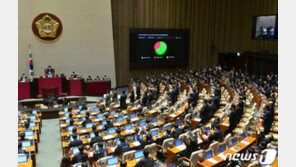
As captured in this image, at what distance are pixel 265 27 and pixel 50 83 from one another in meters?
20.2

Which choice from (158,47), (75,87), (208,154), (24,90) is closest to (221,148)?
(208,154)

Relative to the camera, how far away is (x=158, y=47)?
2536cm

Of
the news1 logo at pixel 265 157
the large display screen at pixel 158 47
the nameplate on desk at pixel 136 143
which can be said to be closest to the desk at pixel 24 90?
the large display screen at pixel 158 47

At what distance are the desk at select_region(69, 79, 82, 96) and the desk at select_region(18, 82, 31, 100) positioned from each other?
111 inches

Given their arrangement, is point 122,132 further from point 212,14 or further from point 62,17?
point 212,14

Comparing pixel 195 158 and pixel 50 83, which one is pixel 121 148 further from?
pixel 50 83

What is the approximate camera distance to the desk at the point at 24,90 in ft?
57.7

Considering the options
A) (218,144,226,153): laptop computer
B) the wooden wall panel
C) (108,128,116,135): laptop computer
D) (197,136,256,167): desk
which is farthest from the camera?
the wooden wall panel

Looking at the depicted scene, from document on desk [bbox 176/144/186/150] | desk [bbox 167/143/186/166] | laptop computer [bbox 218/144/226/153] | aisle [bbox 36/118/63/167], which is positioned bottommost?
aisle [bbox 36/118/63/167]

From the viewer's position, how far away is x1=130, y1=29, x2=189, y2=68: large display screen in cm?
2447

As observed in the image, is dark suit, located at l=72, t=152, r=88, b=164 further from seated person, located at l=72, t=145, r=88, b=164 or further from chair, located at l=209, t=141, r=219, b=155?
chair, located at l=209, t=141, r=219, b=155

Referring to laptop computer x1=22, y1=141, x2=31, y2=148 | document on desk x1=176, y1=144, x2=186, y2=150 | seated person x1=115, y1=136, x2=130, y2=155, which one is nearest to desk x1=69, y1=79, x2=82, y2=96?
laptop computer x1=22, y1=141, x2=31, y2=148

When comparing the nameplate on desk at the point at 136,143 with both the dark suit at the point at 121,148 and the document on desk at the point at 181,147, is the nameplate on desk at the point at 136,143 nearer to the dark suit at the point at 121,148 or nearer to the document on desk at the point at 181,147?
the dark suit at the point at 121,148

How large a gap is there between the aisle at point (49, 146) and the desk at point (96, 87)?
542 cm
